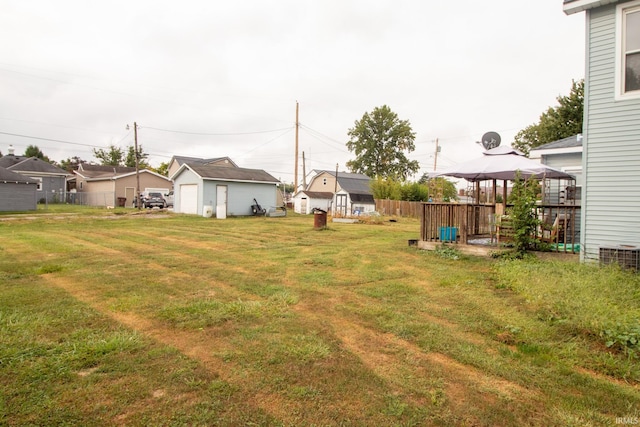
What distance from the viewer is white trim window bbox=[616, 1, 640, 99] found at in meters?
6.12

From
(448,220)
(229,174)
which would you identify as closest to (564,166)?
(448,220)

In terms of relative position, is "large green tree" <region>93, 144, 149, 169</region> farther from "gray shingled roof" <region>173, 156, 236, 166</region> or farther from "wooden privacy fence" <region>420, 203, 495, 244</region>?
"wooden privacy fence" <region>420, 203, 495, 244</region>

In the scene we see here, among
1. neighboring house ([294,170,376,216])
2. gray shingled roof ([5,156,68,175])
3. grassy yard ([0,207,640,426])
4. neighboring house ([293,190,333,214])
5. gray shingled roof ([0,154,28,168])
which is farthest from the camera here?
gray shingled roof ([0,154,28,168])

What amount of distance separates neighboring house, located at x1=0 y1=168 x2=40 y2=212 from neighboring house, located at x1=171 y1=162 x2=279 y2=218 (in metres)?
9.29

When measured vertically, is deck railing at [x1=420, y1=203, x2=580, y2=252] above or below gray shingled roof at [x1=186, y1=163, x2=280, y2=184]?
below

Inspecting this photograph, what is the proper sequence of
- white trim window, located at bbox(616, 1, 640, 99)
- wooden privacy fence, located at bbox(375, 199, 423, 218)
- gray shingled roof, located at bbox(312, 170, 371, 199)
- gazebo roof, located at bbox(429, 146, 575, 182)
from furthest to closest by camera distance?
gray shingled roof, located at bbox(312, 170, 371, 199) < wooden privacy fence, located at bbox(375, 199, 423, 218) < gazebo roof, located at bbox(429, 146, 575, 182) < white trim window, located at bbox(616, 1, 640, 99)

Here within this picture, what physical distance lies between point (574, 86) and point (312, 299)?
26.2 m

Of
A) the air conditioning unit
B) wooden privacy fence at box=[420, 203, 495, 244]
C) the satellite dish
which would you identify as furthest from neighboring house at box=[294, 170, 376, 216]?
the air conditioning unit

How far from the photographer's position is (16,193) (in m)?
22.8

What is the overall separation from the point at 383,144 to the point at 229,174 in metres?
34.4

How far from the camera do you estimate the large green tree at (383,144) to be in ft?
175

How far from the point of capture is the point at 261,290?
5141mm

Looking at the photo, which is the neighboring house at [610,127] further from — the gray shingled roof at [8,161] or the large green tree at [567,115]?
the gray shingled roof at [8,161]

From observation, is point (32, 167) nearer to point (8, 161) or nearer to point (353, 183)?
point (8, 161)
